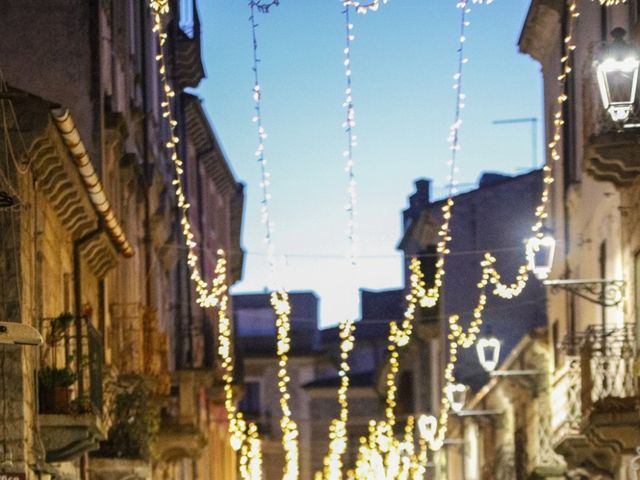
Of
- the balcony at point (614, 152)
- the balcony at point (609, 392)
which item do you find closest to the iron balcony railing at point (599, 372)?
the balcony at point (609, 392)

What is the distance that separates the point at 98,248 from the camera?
29078 mm

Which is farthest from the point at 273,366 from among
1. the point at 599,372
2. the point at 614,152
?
the point at 614,152

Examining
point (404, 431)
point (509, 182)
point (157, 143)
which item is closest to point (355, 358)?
point (404, 431)

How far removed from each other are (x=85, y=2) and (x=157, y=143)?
39.8 feet

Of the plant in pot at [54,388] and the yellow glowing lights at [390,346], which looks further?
the yellow glowing lights at [390,346]

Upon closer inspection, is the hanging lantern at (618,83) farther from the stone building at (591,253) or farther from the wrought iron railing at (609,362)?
the wrought iron railing at (609,362)

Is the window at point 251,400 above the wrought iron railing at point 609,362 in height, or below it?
below

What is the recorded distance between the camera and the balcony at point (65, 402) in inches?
914

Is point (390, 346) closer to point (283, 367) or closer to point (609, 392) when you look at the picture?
point (283, 367)

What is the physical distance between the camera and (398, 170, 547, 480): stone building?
53503 mm

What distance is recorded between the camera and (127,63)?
123 feet

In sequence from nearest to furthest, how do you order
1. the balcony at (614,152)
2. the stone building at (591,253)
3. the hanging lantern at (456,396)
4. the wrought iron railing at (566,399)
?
the balcony at (614,152), the stone building at (591,253), the wrought iron railing at (566,399), the hanging lantern at (456,396)

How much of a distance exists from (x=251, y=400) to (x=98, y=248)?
2442 inches

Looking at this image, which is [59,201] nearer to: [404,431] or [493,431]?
[493,431]
